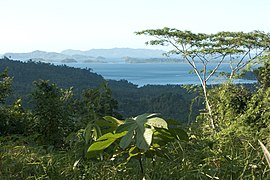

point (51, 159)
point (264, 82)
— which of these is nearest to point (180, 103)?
point (264, 82)

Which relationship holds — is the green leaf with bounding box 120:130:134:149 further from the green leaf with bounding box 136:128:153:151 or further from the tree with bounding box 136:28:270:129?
the tree with bounding box 136:28:270:129

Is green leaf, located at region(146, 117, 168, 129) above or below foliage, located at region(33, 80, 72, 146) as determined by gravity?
above

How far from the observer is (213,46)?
1034 cm

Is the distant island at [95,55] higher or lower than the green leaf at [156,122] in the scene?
lower

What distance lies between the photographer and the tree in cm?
1013

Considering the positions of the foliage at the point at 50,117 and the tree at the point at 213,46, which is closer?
the foliage at the point at 50,117

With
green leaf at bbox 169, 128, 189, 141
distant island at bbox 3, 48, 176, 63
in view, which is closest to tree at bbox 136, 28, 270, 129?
green leaf at bbox 169, 128, 189, 141

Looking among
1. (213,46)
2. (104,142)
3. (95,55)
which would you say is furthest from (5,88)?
(95,55)

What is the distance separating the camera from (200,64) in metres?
10.7

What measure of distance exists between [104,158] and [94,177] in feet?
0.24

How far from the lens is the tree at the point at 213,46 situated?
33.2ft

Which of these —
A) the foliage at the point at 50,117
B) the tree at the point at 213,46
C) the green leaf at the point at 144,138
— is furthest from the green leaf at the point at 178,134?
the tree at the point at 213,46

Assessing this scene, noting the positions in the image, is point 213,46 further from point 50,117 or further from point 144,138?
point 144,138

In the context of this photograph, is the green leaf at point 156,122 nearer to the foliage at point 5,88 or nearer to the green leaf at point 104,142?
the green leaf at point 104,142
